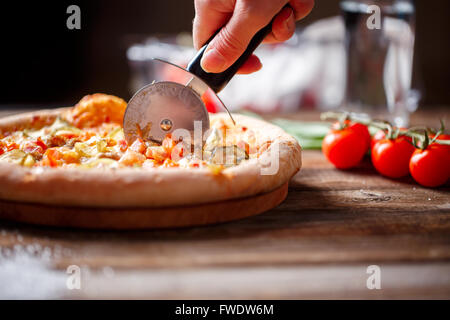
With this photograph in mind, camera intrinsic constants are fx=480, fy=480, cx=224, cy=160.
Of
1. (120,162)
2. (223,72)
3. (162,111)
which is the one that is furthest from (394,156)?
(120,162)

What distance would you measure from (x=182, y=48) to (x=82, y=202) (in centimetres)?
348

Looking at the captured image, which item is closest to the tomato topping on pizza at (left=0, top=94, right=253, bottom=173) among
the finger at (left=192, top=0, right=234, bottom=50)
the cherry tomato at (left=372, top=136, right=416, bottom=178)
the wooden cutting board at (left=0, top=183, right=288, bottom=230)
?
the wooden cutting board at (left=0, top=183, right=288, bottom=230)

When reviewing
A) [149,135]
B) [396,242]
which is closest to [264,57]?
[149,135]

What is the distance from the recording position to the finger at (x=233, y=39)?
86.1 inches

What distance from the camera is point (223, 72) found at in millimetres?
2436

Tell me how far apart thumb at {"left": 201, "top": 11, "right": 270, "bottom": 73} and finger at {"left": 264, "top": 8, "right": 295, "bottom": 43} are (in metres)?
0.15

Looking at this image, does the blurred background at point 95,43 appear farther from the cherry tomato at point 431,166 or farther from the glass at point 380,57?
the cherry tomato at point 431,166

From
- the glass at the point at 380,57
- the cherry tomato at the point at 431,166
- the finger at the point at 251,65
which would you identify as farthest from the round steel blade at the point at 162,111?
the glass at the point at 380,57

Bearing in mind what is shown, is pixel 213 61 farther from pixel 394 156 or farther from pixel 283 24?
pixel 394 156

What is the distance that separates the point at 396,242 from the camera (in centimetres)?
194

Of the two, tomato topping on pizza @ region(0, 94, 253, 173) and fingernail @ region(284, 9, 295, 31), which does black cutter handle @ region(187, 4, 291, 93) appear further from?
tomato topping on pizza @ region(0, 94, 253, 173)

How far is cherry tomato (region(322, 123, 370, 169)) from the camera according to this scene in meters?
2.98

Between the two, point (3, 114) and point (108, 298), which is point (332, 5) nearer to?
point (3, 114)

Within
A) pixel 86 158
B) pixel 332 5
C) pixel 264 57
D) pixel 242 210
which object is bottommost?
pixel 242 210
